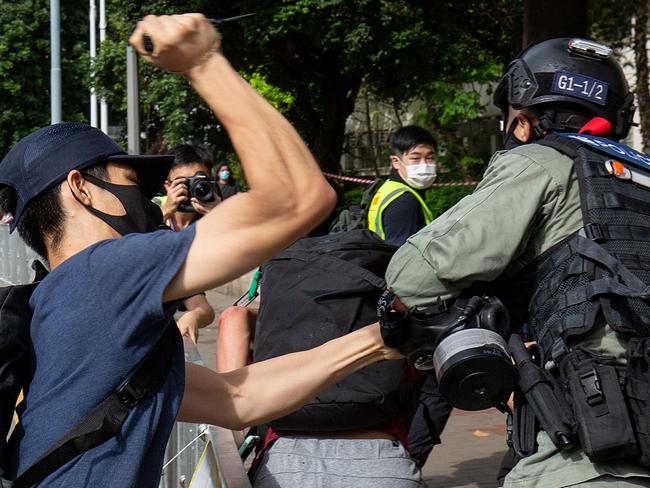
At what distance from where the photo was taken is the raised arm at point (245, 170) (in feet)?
6.89

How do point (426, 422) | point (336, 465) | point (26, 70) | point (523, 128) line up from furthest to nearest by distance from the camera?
point (26, 70)
point (426, 422)
point (336, 465)
point (523, 128)

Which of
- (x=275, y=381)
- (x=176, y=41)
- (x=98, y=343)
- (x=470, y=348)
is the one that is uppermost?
(x=176, y=41)

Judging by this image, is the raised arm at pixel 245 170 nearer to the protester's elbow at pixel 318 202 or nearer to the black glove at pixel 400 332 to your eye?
the protester's elbow at pixel 318 202

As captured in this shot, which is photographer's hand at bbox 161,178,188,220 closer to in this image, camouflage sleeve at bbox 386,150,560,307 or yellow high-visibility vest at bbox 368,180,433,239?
yellow high-visibility vest at bbox 368,180,433,239

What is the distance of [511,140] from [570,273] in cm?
60

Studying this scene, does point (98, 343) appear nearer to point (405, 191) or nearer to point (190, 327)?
point (190, 327)

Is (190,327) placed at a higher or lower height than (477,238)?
lower

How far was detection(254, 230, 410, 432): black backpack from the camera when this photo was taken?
10.4 feet

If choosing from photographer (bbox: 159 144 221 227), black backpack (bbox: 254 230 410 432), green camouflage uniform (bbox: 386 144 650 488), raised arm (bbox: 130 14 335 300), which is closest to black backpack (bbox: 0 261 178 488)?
raised arm (bbox: 130 14 335 300)

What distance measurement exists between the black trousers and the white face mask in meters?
1.46

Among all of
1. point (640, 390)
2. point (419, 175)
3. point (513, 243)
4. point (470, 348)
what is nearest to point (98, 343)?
point (470, 348)

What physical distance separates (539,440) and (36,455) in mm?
1216

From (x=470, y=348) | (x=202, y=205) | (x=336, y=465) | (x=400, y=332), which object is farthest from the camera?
(x=202, y=205)

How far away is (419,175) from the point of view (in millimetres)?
6348
